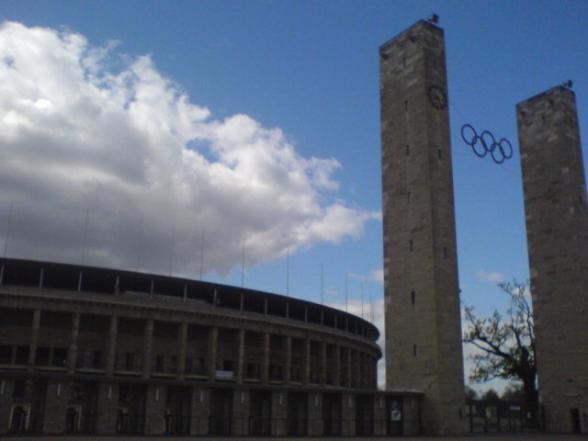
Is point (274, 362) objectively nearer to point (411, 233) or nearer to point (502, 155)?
point (411, 233)

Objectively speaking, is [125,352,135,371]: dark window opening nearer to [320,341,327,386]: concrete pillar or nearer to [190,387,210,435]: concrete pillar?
[190,387,210,435]: concrete pillar

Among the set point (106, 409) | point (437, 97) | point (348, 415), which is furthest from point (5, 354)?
point (437, 97)

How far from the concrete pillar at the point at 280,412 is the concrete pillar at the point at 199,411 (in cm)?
510

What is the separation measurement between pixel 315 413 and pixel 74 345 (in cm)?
2527

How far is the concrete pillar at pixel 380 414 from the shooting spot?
176 ft

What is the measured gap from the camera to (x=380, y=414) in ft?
177

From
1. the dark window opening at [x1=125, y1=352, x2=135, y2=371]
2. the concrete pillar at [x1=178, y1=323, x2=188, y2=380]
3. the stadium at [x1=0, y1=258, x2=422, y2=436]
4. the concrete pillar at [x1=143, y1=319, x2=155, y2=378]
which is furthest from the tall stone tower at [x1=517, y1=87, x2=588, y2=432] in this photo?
the dark window opening at [x1=125, y1=352, x2=135, y2=371]

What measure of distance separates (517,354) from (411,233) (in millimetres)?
31632

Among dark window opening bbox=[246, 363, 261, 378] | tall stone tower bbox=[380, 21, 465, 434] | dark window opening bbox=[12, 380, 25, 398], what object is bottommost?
dark window opening bbox=[12, 380, 25, 398]

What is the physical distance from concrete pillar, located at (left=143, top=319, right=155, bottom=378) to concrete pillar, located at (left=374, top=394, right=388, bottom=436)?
2317 centimetres

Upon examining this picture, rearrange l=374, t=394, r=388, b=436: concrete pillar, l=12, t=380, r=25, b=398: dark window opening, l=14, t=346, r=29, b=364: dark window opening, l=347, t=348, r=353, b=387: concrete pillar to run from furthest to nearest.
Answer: l=347, t=348, r=353, b=387: concrete pillar < l=14, t=346, r=29, b=364: dark window opening < l=12, t=380, r=25, b=398: dark window opening < l=374, t=394, r=388, b=436: concrete pillar

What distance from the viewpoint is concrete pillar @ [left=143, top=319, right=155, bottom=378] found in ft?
209

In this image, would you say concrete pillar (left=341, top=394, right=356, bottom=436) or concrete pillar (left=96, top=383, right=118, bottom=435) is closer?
concrete pillar (left=96, top=383, right=118, bottom=435)

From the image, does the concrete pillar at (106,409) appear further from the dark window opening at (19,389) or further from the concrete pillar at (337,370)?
the concrete pillar at (337,370)
